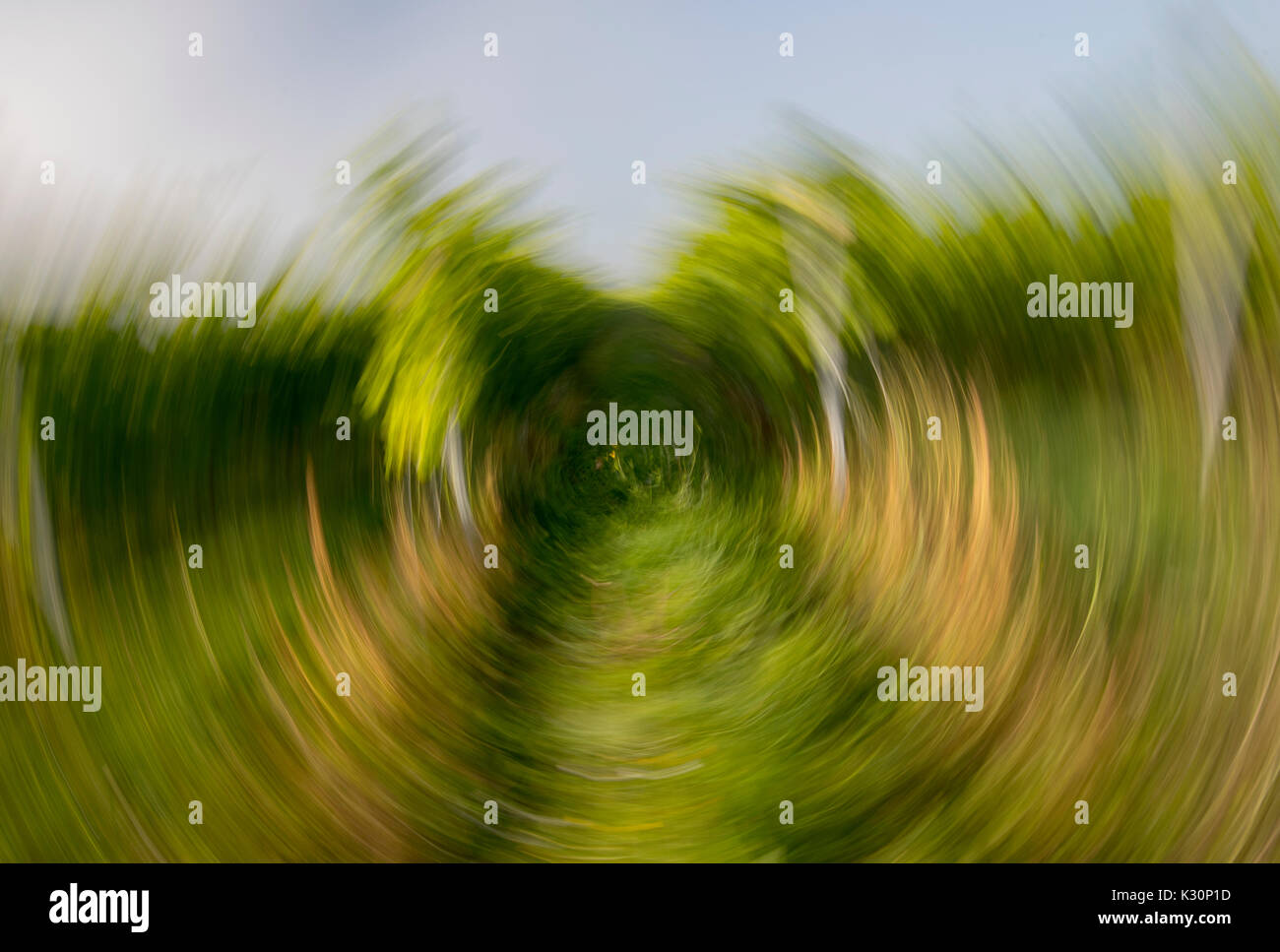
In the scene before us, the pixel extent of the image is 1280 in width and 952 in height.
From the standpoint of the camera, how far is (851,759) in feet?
4.19

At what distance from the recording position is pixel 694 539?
4.53ft

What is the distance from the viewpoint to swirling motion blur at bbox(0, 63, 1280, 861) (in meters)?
1.25

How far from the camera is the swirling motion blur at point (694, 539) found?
1254mm

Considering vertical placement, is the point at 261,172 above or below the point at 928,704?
above

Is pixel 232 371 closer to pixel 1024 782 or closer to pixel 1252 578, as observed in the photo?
pixel 1024 782

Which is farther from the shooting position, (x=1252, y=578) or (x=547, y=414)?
(x=547, y=414)

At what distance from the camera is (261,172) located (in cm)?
129

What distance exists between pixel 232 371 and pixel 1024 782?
1.47 meters

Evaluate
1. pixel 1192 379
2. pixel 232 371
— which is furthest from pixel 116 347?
pixel 1192 379

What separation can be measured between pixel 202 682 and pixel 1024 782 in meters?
1.36

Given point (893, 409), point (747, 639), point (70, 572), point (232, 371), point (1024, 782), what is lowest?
point (1024, 782)
